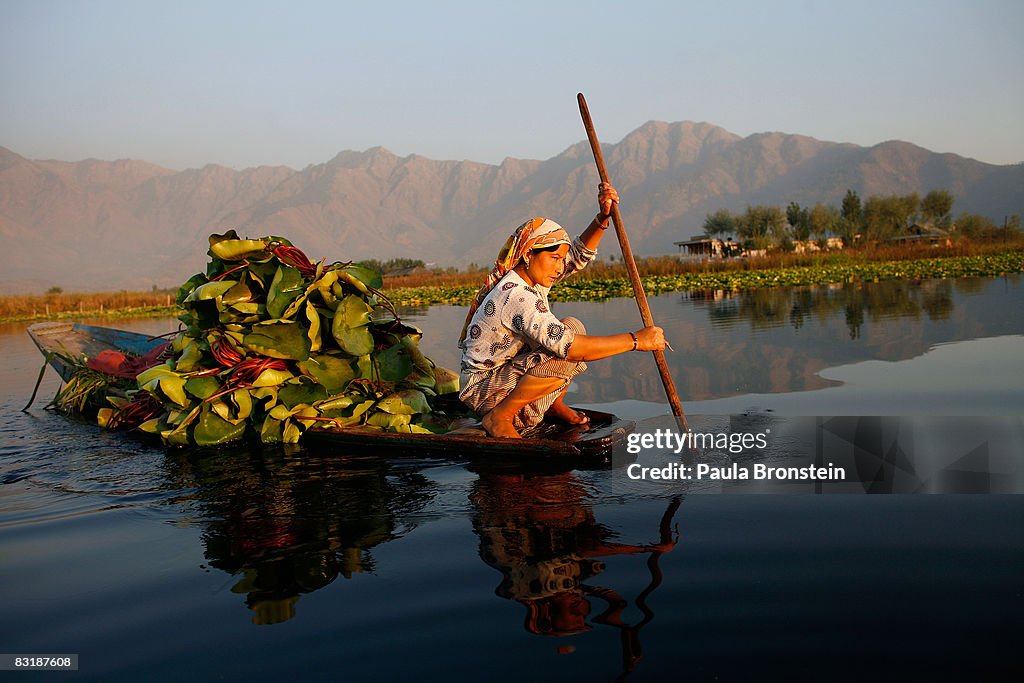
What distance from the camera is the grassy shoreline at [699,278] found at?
22.3m

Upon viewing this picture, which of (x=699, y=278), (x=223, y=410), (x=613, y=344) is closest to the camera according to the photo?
(x=613, y=344)

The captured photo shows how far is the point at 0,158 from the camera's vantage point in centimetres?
16650

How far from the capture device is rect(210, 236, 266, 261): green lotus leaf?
4949 mm

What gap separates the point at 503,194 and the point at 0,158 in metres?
108

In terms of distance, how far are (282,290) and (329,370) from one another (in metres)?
0.59

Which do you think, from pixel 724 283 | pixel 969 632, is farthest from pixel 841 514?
pixel 724 283

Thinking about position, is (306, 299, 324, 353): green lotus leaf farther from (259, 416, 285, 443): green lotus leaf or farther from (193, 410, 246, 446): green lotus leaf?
(193, 410, 246, 446): green lotus leaf

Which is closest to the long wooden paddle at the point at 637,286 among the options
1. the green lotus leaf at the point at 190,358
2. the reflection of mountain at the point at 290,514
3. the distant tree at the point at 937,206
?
the reflection of mountain at the point at 290,514

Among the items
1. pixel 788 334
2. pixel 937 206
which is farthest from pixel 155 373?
pixel 937 206

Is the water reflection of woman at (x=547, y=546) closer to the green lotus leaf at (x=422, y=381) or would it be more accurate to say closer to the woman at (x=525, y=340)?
the woman at (x=525, y=340)

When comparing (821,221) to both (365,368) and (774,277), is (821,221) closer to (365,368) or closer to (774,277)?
(774,277)

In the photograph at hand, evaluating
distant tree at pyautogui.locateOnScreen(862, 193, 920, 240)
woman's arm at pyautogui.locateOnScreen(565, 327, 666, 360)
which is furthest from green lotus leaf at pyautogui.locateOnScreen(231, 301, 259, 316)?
distant tree at pyautogui.locateOnScreen(862, 193, 920, 240)

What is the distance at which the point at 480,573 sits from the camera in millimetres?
2826

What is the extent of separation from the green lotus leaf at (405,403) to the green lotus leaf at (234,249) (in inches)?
50.5
